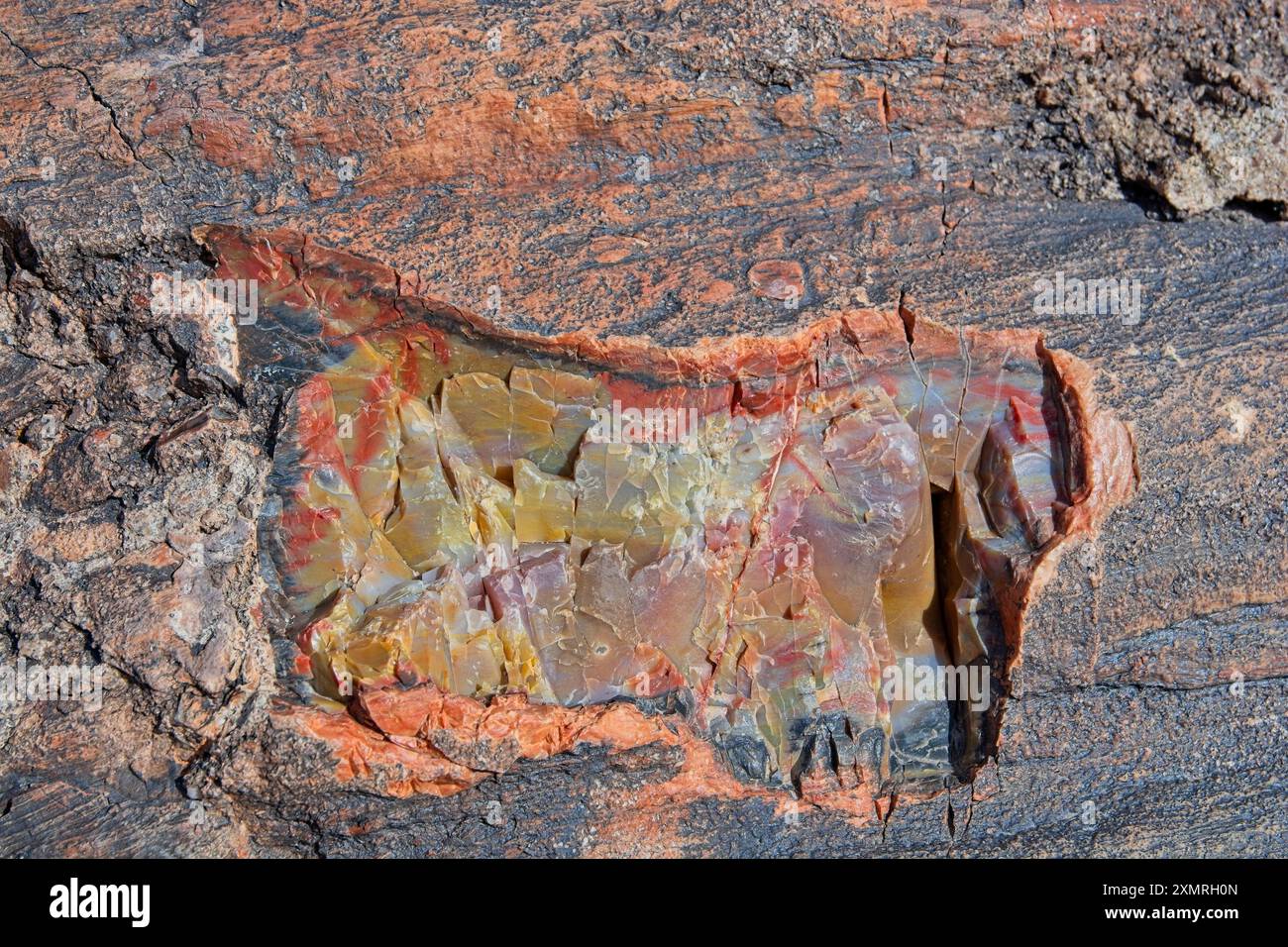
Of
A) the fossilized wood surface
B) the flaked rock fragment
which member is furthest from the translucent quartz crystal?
the fossilized wood surface

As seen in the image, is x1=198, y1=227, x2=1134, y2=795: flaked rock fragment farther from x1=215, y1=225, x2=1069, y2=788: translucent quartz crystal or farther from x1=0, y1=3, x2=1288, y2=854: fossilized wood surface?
x1=0, y1=3, x2=1288, y2=854: fossilized wood surface

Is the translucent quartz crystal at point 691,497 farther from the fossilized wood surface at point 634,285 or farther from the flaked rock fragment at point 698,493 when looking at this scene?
the fossilized wood surface at point 634,285

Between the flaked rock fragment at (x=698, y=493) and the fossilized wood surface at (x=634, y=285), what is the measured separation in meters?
0.13

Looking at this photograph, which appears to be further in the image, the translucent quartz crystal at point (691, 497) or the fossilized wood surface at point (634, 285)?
the translucent quartz crystal at point (691, 497)

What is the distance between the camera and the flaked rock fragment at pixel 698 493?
3.65 meters

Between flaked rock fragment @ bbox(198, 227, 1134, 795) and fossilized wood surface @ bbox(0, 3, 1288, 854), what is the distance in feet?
0.43

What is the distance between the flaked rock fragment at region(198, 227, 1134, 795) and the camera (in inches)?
144

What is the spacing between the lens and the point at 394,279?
3.71m

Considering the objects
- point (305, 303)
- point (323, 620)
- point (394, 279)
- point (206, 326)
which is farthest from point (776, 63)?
point (323, 620)

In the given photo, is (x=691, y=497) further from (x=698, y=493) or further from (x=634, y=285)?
(x=634, y=285)

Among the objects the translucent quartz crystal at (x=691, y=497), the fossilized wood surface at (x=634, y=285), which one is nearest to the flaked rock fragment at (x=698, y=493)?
the translucent quartz crystal at (x=691, y=497)

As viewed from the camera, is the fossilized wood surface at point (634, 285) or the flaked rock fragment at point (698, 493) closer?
the fossilized wood surface at point (634, 285)

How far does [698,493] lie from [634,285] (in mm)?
747

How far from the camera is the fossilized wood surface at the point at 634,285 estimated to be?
11.6ft
